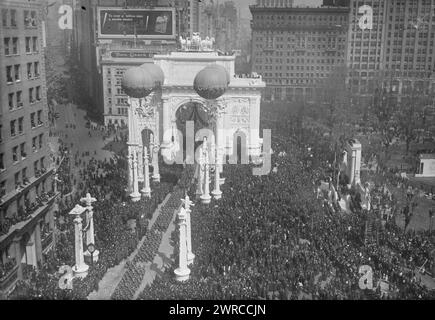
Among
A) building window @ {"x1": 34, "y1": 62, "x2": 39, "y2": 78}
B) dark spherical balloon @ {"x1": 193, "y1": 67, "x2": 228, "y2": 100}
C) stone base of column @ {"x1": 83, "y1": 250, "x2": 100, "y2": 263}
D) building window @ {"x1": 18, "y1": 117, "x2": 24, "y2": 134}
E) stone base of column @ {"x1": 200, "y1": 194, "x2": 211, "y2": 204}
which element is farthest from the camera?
dark spherical balloon @ {"x1": 193, "y1": 67, "x2": 228, "y2": 100}

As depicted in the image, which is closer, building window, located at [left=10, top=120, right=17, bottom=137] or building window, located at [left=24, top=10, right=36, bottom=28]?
building window, located at [left=10, top=120, right=17, bottom=137]

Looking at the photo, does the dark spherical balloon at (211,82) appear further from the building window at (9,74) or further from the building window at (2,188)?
the building window at (2,188)

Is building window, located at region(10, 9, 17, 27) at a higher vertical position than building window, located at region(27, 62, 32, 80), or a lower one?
higher

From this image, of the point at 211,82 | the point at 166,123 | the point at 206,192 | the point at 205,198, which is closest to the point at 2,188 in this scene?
the point at 205,198

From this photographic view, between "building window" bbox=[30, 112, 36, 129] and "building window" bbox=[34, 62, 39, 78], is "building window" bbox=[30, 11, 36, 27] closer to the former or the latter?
"building window" bbox=[34, 62, 39, 78]

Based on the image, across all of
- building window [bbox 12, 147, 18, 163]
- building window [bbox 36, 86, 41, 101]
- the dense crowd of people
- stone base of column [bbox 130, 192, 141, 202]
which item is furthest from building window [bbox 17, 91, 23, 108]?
stone base of column [bbox 130, 192, 141, 202]

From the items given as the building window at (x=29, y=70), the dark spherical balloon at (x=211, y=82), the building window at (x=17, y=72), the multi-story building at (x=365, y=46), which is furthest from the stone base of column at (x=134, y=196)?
the multi-story building at (x=365, y=46)
